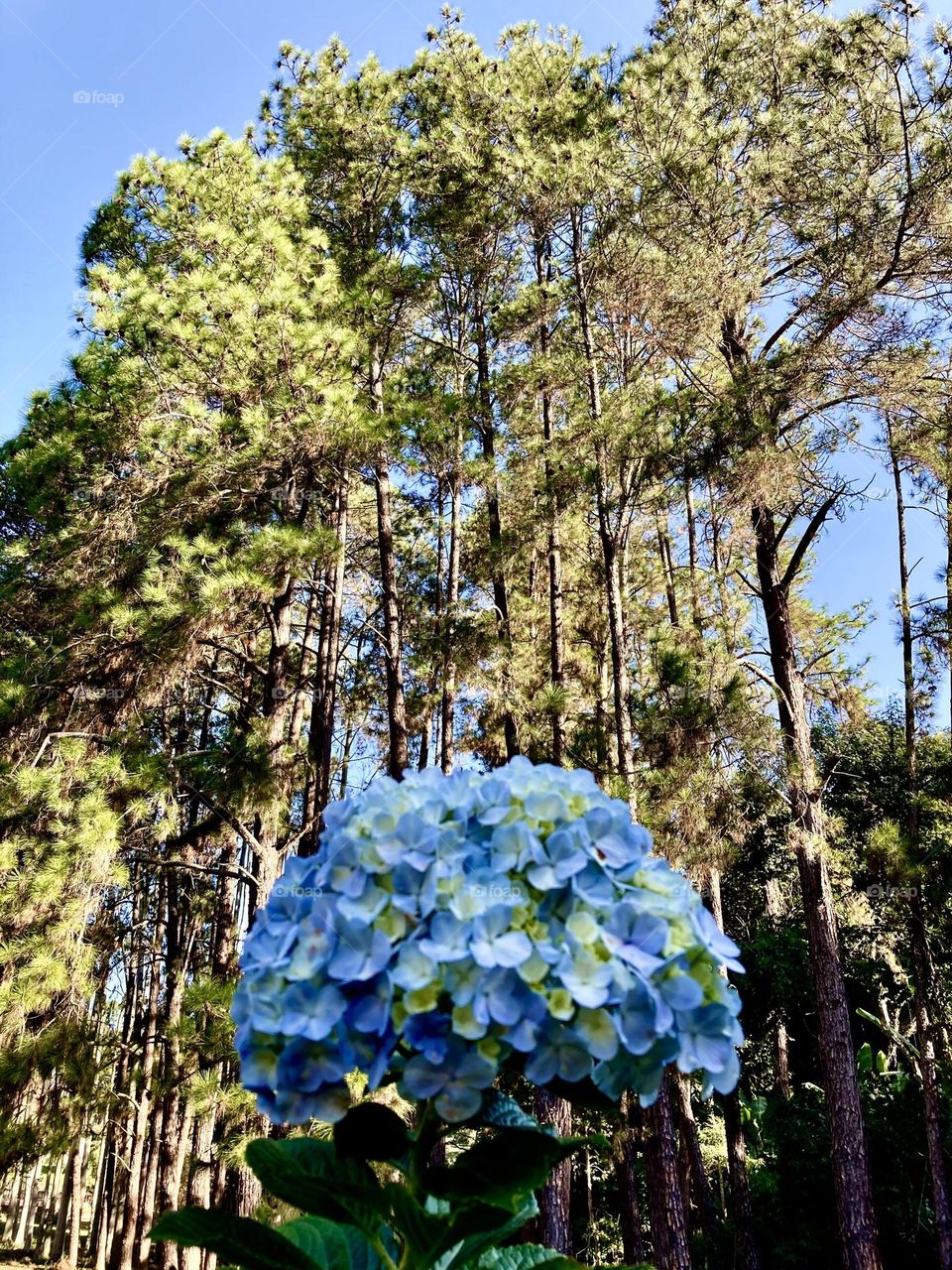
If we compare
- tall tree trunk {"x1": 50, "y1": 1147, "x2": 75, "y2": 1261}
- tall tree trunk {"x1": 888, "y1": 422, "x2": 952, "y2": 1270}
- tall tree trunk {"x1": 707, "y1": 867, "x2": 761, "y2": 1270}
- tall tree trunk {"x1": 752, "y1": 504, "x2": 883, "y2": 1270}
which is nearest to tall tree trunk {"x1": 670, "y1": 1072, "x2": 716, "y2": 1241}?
tall tree trunk {"x1": 707, "y1": 867, "x2": 761, "y2": 1270}

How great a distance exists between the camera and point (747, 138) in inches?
336

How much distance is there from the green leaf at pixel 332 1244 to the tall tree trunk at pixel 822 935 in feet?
22.9

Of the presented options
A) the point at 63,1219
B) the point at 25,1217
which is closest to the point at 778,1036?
the point at 63,1219

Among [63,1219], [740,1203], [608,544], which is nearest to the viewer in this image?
[608,544]

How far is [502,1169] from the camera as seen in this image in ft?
2.33

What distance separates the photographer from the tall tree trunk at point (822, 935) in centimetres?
677

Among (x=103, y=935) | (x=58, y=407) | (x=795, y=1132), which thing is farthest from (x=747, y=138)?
Result: (x=795, y=1132)

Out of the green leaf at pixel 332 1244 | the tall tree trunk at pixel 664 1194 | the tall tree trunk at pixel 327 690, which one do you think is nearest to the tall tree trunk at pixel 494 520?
the tall tree trunk at pixel 327 690

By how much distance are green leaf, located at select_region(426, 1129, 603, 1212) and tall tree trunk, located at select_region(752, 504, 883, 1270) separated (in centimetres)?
711

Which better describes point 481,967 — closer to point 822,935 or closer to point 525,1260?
point 525,1260

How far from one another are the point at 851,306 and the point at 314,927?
7.74 metres

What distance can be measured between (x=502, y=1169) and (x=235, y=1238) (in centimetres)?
25

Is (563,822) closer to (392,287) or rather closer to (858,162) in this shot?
(858,162)

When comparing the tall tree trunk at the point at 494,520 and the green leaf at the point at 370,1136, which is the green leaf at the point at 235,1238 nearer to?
the green leaf at the point at 370,1136
